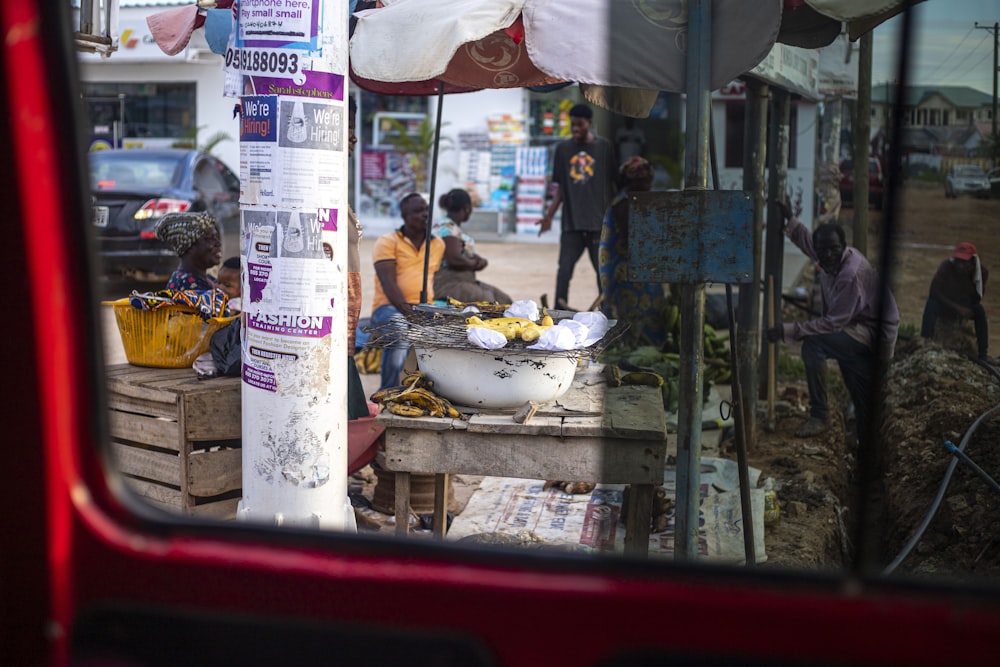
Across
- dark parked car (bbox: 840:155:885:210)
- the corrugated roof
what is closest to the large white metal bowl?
the corrugated roof

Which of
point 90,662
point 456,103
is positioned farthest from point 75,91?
point 456,103

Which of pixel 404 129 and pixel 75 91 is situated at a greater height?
pixel 404 129

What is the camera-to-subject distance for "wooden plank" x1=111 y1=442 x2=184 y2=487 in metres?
4.05

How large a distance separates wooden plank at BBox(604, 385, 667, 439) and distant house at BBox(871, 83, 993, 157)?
3.88m

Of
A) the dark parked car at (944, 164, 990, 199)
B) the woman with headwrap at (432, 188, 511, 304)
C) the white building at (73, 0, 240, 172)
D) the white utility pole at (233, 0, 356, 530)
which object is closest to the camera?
the white utility pole at (233, 0, 356, 530)

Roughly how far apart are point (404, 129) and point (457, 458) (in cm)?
1634

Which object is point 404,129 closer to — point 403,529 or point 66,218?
point 403,529

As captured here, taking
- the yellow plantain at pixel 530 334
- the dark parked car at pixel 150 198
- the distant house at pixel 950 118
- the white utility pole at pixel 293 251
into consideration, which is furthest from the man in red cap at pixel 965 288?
the dark parked car at pixel 150 198

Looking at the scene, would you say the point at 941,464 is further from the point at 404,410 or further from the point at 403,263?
the point at 403,263

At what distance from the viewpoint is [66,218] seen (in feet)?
5.22

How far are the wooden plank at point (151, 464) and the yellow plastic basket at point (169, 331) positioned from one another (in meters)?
0.41

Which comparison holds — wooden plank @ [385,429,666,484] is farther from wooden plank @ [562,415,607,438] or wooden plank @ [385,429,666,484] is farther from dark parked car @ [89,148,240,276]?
dark parked car @ [89,148,240,276]

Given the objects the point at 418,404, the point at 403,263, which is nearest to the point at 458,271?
the point at 403,263

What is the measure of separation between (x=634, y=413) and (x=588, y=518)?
1.04 m
